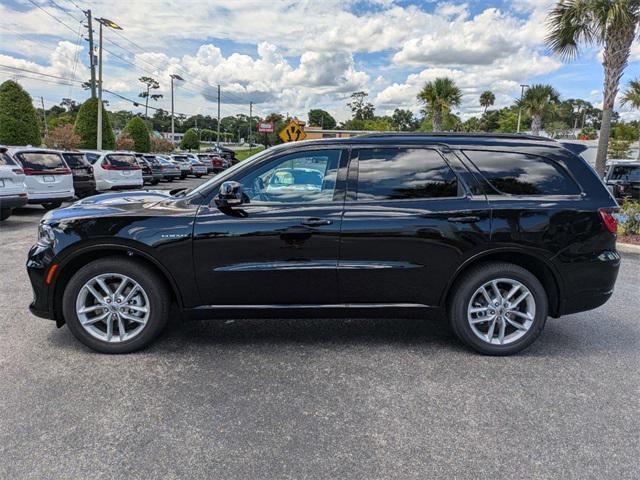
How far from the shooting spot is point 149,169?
20.9m

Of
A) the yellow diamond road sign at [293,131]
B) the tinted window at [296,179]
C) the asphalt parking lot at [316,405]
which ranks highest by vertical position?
the yellow diamond road sign at [293,131]

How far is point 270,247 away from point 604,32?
13074 mm

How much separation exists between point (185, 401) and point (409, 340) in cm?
201

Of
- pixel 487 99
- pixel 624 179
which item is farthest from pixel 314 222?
pixel 487 99

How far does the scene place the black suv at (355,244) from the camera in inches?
144

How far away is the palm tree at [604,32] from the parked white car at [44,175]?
44.5 ft

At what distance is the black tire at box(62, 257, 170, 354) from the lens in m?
3.69

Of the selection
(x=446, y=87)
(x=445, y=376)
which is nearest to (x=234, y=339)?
(x=445, y=376)

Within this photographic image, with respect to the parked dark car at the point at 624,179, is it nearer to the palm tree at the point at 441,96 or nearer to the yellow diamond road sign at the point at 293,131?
the yellow diamond road sign at the point at 293,131

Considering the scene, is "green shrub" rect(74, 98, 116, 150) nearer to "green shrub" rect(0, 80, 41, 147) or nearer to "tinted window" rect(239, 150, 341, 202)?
"green shrub" rect(0, 80, 41, 147)

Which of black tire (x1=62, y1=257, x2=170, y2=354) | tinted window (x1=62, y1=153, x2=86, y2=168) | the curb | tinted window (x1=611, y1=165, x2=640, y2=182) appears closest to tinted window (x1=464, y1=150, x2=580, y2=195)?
black tire (x1=62, y1=257, x2=170, y2=354)

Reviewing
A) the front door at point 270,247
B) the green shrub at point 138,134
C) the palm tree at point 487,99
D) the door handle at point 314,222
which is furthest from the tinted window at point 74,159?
the palm tree at point 487,99

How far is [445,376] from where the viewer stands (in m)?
3.49

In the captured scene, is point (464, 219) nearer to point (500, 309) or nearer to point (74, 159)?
point (500, 309)
